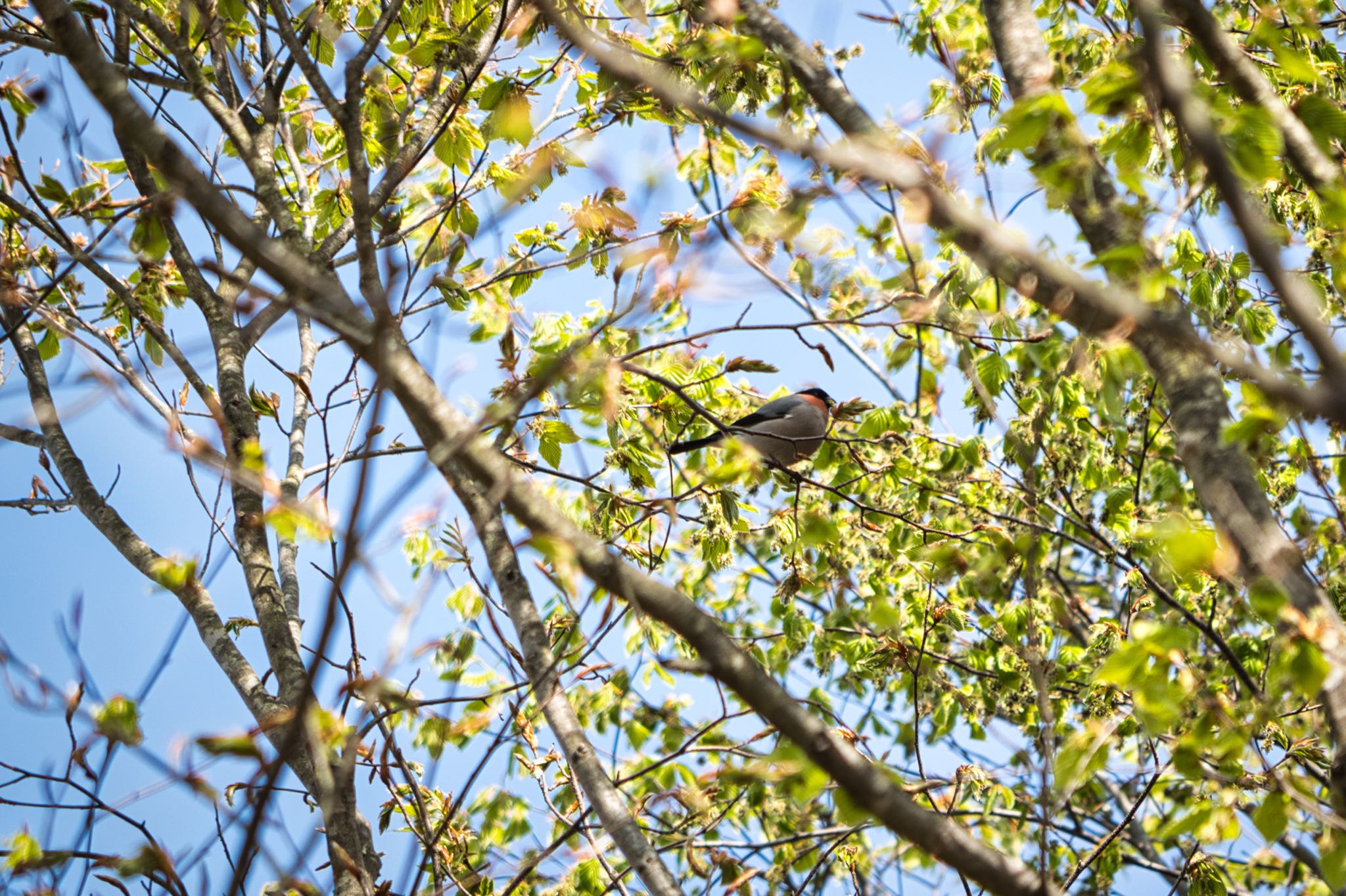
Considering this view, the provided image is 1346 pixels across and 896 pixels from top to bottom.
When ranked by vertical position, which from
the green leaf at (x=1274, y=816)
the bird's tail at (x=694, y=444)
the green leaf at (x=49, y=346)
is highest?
the bird's tail at (x=694, y=444)

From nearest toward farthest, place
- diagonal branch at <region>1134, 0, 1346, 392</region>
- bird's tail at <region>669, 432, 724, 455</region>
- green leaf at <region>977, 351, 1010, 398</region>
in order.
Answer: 1. diagonal branch at <region>1134, 0, 1346, 392</region>
2. green leaf at <region>977, 351, 1010, 398</region>
3. bird's tail at <region>669, 432, 724, 455</region>

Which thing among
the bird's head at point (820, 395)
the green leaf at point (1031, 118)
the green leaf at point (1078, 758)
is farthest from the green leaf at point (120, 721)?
the bird's head at point (820, 395)

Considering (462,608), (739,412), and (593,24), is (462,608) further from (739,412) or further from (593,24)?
(593,24)

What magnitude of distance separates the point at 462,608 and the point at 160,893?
13.4 feet

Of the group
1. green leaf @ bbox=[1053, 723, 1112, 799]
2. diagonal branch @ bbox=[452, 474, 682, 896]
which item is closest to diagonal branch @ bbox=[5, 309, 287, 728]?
diagonal branch @ bbox=[452, 474, 682, 896]

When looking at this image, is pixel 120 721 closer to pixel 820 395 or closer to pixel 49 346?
pixel 49 346

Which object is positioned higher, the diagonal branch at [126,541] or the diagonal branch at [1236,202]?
the diagonal branch at [126,541]

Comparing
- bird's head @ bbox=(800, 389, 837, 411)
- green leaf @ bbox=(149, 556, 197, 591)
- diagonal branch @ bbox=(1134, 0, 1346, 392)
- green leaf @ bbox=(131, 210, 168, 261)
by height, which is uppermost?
bird's head @ bbox=(800, 389, 837, 411)

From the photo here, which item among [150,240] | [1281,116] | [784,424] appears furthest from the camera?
[784,424]

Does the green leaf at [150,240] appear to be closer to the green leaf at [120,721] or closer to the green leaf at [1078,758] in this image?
the green leaf at [120,721]

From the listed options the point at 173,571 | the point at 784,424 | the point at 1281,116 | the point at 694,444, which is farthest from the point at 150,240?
the point at 784,424

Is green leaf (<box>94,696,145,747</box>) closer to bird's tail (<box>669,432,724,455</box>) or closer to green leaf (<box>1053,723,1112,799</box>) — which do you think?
green leaf (<box>1053,723,1112,799</box>)

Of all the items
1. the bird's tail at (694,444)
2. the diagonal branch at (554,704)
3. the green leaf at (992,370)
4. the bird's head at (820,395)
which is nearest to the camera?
the diagonal branch at (554,704)

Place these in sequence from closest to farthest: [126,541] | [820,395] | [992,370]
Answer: [126,541]
[992,370]
[820,395]
